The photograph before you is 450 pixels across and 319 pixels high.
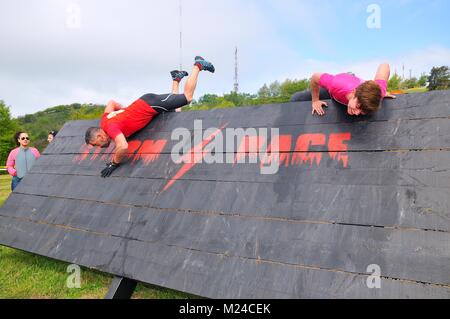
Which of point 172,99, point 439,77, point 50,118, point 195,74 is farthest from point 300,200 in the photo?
point 50,118

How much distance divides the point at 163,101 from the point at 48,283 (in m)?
2.24

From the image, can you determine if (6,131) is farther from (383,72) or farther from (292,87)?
(292,87)

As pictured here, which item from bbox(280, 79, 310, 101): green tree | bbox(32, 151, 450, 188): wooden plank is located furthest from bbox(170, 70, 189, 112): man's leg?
bbox(280, 79, 310, 101): green tree

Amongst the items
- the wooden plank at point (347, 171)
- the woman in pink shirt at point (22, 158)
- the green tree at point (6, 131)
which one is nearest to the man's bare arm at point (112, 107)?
the wooden plank at point (347, 171)

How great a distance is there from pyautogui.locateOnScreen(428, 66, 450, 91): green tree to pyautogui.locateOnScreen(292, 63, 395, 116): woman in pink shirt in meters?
65.4

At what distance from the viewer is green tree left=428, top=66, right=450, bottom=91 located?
190 ft

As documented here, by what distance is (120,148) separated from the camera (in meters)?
3.56

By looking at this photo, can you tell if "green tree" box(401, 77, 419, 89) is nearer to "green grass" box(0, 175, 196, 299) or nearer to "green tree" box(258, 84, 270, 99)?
"green tree" box(258, 84, 270, 99)

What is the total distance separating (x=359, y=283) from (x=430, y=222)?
20.5 inches

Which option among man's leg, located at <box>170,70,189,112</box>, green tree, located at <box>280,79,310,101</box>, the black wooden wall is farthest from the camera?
green tree, located at <box>280,79,310,101</box>

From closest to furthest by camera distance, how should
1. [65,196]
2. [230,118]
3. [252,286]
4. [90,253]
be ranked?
[252,286], [90,253], [230,118], [65,196]

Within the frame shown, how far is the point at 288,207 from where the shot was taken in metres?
2.34

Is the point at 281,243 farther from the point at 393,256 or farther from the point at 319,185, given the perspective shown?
the point at 393,256
